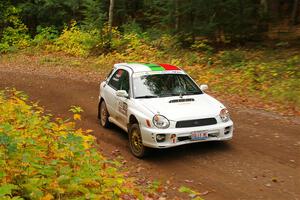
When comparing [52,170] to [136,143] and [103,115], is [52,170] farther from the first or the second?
[103,115]

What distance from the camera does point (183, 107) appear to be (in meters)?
9.00

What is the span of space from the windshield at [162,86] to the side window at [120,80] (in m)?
0.35

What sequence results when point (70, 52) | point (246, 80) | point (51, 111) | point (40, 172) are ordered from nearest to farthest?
point (40, 172)
point (51, 111)
point (246, 80)
point (70, 52)

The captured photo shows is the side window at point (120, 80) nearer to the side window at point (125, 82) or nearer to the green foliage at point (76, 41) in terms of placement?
the side window at point (125, 82)

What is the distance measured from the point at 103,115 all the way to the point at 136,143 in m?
2.60

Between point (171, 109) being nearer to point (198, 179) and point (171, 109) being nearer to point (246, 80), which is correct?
point (198, 179)

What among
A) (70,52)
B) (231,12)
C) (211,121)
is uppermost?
(231,12)

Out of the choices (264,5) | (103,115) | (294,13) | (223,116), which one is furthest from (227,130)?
(294,13)

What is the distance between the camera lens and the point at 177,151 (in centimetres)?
935

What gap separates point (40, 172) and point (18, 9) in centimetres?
2840

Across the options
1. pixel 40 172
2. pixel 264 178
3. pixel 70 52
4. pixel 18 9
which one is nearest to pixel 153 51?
pixel 70 52

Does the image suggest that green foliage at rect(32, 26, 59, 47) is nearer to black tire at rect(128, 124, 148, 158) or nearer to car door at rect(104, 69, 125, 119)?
car door at rect(104, 69, 125, 119)

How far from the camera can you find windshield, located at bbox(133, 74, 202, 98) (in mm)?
9719

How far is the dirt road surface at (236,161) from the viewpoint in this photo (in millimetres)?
7395
